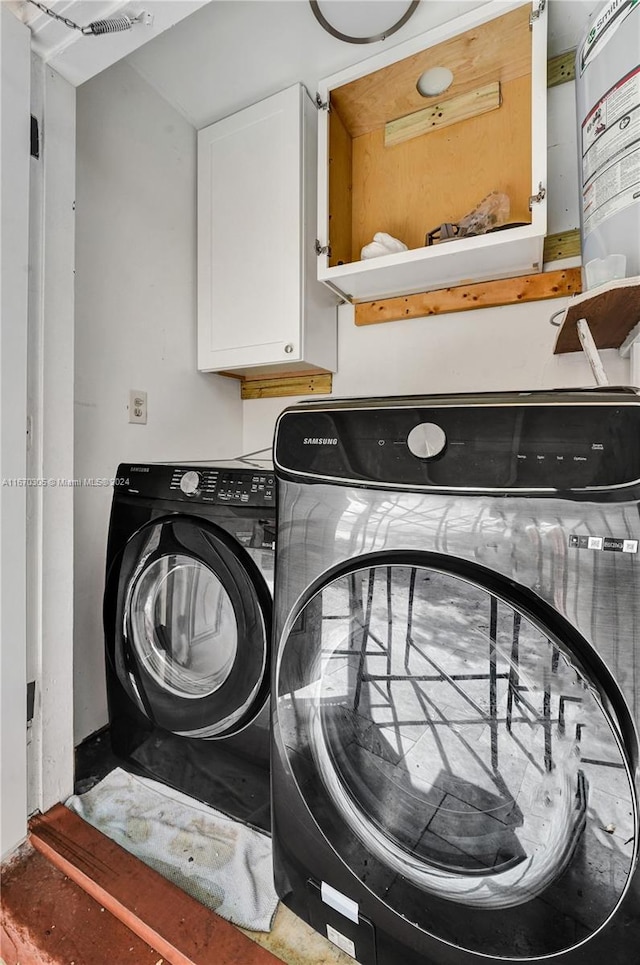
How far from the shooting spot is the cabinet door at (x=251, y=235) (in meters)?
1.62

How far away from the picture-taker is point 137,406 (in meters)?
1.65

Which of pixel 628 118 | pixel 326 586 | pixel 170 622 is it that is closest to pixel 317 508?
pixel 326 586

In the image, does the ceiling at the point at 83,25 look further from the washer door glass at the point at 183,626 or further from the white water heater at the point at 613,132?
the washer door glass at the point at 183,626

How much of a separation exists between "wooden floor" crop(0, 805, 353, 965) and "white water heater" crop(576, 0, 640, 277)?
167 centimetres

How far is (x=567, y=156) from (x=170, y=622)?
1.99 m

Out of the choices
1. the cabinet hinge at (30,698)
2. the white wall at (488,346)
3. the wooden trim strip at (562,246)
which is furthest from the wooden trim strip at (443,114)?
the cabinet hinge at (30,698)

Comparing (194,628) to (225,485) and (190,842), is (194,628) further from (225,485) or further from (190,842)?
(190,842)

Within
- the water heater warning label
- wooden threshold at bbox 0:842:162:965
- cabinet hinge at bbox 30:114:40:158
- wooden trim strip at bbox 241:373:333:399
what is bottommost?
wooden threshold at bbox 0:842:162:965

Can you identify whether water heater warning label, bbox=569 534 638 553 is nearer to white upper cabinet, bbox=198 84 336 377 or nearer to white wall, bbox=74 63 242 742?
white upper cabinet, bbox=198 84 336 377

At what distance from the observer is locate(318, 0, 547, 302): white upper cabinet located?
132 cm

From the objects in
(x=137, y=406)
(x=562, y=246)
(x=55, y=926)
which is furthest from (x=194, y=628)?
(x=562, y=246)

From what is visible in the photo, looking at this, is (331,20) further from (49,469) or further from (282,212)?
(49,469)

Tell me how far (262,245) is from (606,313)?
1.20 metres

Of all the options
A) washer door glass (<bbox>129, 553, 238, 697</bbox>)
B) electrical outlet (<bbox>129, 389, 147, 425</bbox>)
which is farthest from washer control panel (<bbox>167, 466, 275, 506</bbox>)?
electrical outlet (<bbox>129, 389, 147, 425</bbox>)
